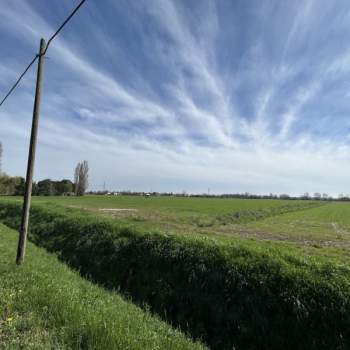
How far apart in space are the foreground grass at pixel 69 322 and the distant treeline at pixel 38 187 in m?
91.5

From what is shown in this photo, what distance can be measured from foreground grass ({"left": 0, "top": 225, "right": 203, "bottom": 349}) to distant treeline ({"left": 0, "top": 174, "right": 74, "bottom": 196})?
3601 inches

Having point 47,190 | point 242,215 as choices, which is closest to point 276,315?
point 242,215

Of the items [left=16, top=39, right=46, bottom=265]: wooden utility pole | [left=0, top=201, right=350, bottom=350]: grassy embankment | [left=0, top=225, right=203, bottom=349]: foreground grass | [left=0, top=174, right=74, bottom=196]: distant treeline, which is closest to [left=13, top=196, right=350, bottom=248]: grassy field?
[left=0, top=201, right=350, bottom=350]: grassy embankment

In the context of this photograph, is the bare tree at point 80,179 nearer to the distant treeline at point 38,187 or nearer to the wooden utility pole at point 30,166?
the distant treeline at point 38,187

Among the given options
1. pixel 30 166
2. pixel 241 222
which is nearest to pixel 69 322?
pixel 30 166

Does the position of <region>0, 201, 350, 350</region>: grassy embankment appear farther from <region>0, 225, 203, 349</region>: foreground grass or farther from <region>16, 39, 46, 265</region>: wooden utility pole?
<region>16, 39, 46, 265</region>: wooden utility pole

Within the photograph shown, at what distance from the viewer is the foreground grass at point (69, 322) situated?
456 centimetres

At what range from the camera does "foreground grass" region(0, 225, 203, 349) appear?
456 cm

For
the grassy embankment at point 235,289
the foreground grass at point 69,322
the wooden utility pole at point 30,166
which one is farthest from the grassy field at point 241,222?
the foreground grass at point 69,322

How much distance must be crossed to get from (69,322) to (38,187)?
4350 inches

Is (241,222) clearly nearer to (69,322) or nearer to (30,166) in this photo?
(30,166)

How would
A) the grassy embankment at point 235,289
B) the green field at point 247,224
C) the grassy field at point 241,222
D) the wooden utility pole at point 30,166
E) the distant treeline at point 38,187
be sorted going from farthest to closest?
the distant treeline at point 38,187 → the grassy field at point 241,222 → the green field at point 247,224 → the wooden utility pole at point 30,166 → the grassy embankment at point 235,289

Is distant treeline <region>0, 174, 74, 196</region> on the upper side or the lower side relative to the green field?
upper

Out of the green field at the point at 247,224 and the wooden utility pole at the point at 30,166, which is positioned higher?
the wooden utility pole at the point at 30,166
